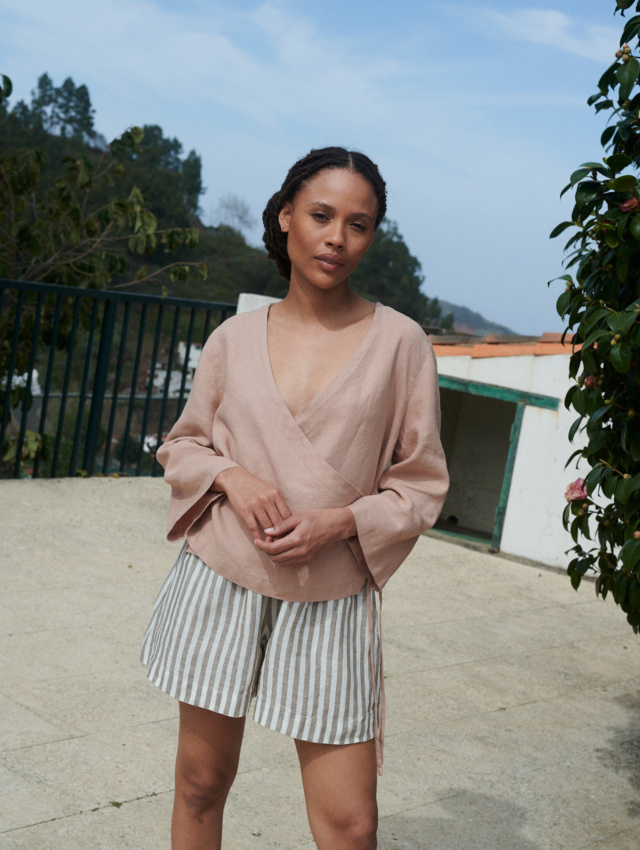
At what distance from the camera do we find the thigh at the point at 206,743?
1.97 metres

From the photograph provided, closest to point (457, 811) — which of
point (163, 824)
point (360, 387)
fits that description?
point (163, 824)

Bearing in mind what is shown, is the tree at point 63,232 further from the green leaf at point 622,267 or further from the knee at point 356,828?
the knee at point 356,828

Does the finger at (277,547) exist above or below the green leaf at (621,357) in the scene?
below

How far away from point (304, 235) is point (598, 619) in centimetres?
420

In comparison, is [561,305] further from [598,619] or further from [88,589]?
[598,619]

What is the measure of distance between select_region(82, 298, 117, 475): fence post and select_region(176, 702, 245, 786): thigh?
5.13m

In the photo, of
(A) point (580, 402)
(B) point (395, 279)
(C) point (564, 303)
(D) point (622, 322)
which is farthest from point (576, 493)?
(B) point (395, 279)

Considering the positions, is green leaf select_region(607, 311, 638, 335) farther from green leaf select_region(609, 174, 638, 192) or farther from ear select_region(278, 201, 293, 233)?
ear select_region(278, 201, 293, 233)

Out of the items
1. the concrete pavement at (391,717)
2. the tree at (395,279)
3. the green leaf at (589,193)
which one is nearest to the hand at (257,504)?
the concrete pavement at (391,717)

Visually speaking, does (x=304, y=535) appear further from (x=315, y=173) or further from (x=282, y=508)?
(x=315, y=173)

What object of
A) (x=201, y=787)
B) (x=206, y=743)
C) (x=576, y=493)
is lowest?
(x=201, y=787)

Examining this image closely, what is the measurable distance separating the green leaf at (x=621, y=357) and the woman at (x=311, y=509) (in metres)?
0.77

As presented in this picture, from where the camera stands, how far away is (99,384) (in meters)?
7.02

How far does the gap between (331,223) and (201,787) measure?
117cm
